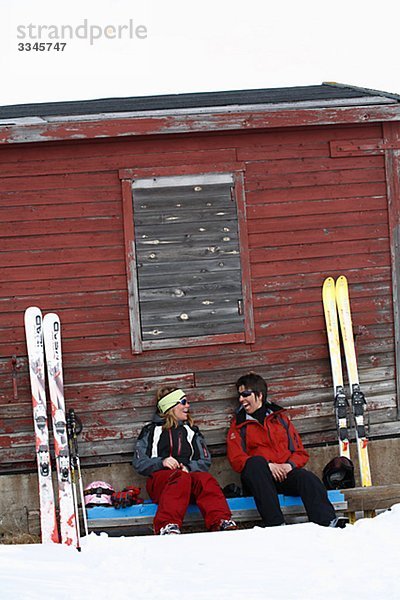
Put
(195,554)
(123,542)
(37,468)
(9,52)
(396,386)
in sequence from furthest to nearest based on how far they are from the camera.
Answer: (9,52) < (396,386) < (37,468) < (123,542) < (195,554)

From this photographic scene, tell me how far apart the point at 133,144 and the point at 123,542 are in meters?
3.37

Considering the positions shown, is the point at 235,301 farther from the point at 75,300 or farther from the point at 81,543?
the point at 81,543

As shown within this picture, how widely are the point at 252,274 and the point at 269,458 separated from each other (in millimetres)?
1598

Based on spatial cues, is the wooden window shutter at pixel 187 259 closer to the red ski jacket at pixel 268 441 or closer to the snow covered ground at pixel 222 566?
the red ski jacket at pixel 268 441

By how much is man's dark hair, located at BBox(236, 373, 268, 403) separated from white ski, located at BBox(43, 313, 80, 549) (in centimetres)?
149

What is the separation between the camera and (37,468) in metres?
8.80

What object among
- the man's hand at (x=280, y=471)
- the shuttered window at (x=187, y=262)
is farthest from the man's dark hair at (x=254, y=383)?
the man's hand at (x=280, y=471)

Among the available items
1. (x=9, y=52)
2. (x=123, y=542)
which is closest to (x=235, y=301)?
(x=123, y=542)

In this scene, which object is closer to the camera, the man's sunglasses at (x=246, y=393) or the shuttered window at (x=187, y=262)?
the man's sunglasses at (x=246, y=393)

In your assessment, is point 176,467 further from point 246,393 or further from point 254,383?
point 254,383

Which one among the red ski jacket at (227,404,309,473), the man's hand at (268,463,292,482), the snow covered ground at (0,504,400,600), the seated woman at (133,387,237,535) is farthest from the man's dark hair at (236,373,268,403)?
the snow covered ground at (0,504,400,600)

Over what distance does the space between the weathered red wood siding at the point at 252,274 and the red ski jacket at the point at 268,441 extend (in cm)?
47

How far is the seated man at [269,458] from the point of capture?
7957mm

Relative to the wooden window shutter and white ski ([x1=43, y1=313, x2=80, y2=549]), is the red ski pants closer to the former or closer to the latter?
white ski ([x1=43, y1=313, x2=80, y2=549])
